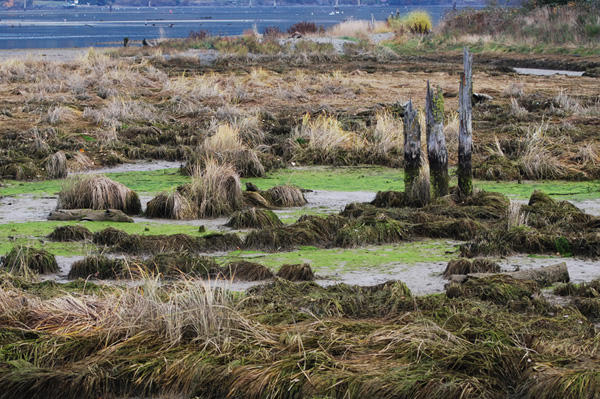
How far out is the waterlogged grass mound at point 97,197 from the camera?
13367 millimetres

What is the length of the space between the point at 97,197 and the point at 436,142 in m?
4.76

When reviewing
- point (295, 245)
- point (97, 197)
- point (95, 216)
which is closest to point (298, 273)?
point (295, 245)

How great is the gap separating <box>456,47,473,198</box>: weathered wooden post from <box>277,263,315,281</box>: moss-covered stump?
4.35m

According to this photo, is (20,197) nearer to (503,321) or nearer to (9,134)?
(9,134)

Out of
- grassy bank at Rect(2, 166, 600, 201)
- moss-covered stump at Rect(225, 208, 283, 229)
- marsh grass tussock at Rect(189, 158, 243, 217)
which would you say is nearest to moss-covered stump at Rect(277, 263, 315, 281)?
moss-covered stump at Rect(225, 208, 283, 229)

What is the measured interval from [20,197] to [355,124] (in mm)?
8607

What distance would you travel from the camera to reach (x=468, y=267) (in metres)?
9.52

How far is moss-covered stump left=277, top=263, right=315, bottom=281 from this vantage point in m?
9.39

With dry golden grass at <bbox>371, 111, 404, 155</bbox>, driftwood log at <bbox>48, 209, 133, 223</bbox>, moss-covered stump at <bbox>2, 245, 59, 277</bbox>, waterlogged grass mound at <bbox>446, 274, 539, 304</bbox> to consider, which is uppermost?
moss-covered stump at <bbox>2, 245, 59, 277</bbox>

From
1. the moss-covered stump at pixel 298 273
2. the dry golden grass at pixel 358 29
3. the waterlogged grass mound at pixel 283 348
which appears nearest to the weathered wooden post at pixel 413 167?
the moss-covered stump at pixel 298 273

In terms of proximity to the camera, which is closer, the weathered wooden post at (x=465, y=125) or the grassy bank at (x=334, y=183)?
the weathered wooden post at (x=465, y=125)

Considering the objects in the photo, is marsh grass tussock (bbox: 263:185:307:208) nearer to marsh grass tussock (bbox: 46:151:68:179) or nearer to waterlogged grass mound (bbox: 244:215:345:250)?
waterlogged grass mound (bbox: 244:215:345:250)

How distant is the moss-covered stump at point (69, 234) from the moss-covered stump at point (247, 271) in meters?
2.50

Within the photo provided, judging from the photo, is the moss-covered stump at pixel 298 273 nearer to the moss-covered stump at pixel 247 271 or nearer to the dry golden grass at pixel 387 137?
the moss-covered stump at pixel 247 271
